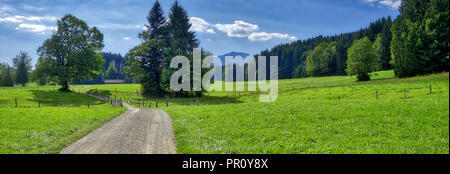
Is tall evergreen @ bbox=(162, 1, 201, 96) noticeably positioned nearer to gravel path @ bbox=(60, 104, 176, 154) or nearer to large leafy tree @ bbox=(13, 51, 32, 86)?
gravel path @ bbox=(60, 104, 176, 154)

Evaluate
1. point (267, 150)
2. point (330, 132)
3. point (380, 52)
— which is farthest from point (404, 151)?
point (380, 52)

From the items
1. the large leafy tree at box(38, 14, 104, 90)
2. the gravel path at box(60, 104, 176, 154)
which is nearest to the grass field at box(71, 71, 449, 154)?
the gravel path at box(60, 104, 176, 154)

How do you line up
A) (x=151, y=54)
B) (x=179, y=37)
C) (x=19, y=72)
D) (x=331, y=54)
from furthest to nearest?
(x=331, y=54), (x=19, y=72), (x=151, y=54), (x=179, y=37)

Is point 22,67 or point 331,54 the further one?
point 331,54

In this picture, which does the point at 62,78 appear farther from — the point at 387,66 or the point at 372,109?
the point at 387,66

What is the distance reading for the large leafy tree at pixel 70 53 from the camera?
195ft

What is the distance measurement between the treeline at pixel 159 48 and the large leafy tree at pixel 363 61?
50187 mm

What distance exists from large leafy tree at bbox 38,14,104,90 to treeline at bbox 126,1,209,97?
13.0 m

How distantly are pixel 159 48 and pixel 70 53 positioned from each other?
23.6 metres

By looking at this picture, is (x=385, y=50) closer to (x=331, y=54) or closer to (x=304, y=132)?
(x=331, y=54)

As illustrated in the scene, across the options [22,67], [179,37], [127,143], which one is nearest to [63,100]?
[179,37]

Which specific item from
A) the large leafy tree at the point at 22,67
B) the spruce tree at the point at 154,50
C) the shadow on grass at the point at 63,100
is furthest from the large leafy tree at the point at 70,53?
the large leafy tree at the point at 22,67

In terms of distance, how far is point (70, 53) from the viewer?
2367 inches

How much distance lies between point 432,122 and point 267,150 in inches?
482
